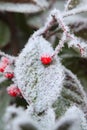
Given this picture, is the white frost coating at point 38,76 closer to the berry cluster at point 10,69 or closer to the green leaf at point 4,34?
the berry cluster at point 10,69

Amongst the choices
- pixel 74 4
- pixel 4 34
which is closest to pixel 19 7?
pixel 4 34

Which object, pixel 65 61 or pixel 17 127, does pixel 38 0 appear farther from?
pixel 17 127

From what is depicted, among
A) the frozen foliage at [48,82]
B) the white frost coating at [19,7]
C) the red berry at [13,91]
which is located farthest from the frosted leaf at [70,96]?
the white frost coating at [19,7]

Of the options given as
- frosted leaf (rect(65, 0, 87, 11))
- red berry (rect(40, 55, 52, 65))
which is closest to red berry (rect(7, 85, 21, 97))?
red berry (rect(40, 55, 52, 65))

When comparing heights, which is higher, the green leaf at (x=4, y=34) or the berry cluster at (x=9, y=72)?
→ the green leaf at (x=4, y=34)

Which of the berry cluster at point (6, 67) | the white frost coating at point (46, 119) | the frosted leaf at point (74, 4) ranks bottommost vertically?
the white frost coating at point (46, 119)

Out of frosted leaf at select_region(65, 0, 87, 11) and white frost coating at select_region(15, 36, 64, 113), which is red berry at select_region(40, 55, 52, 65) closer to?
white frost coating at select_region(15, 36, 64, 113)
